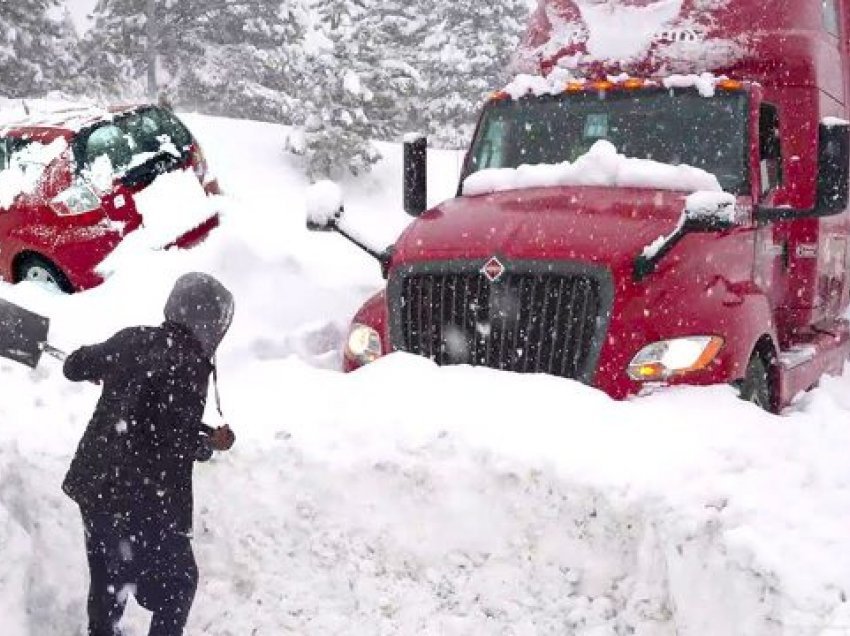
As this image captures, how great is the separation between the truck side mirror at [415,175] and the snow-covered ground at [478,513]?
198 cm

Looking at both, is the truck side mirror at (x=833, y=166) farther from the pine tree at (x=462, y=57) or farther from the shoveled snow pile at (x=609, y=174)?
the pine tree at (x=462, y=57)

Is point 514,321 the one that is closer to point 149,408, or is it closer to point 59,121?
point 149,408

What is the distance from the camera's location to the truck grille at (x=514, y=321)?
5.19m

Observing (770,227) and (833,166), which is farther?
(770,227)

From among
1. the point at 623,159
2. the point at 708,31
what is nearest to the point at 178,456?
the point at 623,159

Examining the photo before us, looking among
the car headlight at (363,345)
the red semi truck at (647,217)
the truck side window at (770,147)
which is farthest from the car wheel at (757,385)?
the car headlight at (363,345)

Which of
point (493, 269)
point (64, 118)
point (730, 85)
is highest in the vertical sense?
point (730, 85)

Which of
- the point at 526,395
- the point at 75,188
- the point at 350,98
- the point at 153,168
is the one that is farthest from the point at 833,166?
the point at 350,98

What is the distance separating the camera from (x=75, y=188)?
9391 mm

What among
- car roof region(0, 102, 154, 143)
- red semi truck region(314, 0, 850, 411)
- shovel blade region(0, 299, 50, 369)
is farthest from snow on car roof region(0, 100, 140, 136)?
shovel blade region(0, 299, 50, 369)

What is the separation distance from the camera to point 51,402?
5.85 m

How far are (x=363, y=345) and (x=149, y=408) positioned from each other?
2287 mm

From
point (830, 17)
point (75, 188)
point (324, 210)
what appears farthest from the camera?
point (75, 188)

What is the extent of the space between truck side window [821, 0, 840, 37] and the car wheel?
3.54 m
